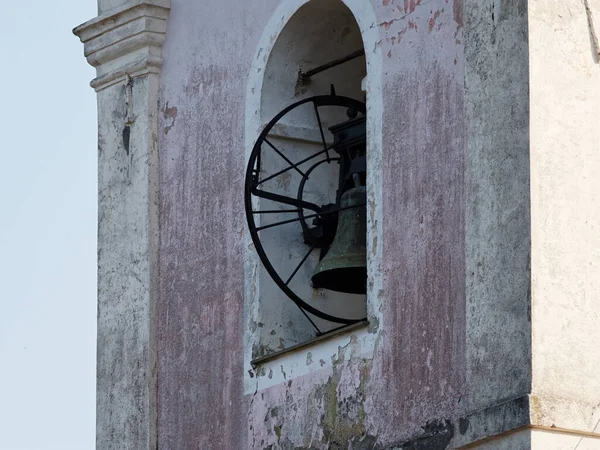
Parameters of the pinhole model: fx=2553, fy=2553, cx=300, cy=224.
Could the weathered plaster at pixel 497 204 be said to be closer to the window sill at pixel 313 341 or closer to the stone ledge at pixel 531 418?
the stone ledge at pixel 531 418

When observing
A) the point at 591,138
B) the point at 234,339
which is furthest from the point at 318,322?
the point at 591,138

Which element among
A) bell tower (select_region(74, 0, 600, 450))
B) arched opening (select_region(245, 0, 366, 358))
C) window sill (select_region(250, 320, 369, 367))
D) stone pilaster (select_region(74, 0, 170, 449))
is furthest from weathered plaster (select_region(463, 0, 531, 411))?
stone pilaster (select_region(74, 0, 170, 449))

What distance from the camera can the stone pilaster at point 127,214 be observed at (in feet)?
42.7

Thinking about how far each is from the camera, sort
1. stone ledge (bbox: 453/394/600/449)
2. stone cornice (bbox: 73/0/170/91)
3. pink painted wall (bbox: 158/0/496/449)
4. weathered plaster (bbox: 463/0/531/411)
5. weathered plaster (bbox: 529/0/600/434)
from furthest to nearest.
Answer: stone cornice (bbox: 73/0/170/91) < pink painted wall (bbox: 158/0/496/449) < weathered plaster (bbox: 463/0/531/411) < weathered plaster (bbox: 529/0/600/434) < stone ledge (bbox: 453/394/600/449)

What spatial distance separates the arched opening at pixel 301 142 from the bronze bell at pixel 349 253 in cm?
24

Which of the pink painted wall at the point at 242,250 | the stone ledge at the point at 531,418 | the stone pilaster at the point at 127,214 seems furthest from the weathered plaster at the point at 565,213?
the stone pilaster at the point at 127,214

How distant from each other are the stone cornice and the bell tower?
1 centimetres

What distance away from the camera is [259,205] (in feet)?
40.8

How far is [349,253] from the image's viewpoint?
1194 cm

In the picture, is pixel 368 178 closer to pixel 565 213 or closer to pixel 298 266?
pixel 298 266

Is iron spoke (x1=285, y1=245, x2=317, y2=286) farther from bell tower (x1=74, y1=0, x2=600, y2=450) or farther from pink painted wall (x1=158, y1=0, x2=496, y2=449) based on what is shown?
pink painted wall (x1=158, y1=0, x2=496, y2=449)

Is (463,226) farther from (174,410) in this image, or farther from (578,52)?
(174,410)

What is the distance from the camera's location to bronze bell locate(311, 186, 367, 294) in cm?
1193

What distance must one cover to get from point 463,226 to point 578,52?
0.89 meters
